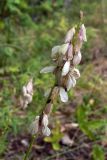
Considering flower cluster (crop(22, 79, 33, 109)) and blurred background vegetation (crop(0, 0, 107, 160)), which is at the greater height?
flower cluster (crop(22, 79, 33, 109))

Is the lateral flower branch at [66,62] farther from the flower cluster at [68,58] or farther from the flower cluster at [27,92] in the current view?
the flower cluster at [27,92]

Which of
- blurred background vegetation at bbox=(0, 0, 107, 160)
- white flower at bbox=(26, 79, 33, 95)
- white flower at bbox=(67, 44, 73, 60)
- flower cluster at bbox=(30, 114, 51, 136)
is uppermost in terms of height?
white flower at bbox=(67, 44, 73, 60)

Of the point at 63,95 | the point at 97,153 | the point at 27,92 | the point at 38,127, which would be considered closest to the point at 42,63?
the point at 97,153

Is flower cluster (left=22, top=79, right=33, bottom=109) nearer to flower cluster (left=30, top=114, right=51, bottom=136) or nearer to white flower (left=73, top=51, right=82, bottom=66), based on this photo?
flower cluster (left=30, top=114, right=51, bottom=136)

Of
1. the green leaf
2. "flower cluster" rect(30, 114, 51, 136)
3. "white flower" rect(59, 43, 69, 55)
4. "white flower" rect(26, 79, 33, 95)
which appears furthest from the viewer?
the green leaf

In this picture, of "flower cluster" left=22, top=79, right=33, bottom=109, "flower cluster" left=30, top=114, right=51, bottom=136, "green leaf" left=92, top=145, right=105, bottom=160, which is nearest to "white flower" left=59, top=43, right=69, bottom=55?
"flower cluster" left=30, top=114, right=51, bottom=136

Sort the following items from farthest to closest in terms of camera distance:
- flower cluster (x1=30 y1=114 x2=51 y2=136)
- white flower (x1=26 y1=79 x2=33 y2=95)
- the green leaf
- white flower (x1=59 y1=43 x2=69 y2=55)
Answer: the green leaf, white flower (x1=26 y1=79 x2=33 y2=95), flower cluster (x1=30 y1=114 x2=51 y2=136), white flower (x1=59 y1=43 x2=69 y2=55)

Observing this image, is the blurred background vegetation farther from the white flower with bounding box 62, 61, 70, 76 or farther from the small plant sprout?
the white flower with bounding box 62, 61, 70, 76

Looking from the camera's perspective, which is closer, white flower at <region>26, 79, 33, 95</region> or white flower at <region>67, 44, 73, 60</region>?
white flower at <region>67, 44, 73, 60</region>
